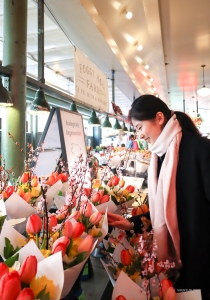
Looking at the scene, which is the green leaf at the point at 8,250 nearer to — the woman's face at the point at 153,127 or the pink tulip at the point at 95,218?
the pink tulip at the point at 95,218

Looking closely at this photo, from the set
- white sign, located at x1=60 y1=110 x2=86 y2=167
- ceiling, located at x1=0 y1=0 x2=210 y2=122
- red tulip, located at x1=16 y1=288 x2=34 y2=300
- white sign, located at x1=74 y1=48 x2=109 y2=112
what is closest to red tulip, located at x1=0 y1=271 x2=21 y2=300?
red tulip, located at x1=16 y1=288 x2=34 y2=300

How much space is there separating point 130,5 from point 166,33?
4.49 ft

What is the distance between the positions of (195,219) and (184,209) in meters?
0.06

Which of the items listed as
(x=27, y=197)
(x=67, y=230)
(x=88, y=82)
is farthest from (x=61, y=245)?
(x=88, y=82)

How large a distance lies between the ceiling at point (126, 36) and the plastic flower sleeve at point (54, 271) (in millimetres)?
2663

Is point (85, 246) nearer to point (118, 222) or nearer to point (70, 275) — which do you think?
point (70, 275)

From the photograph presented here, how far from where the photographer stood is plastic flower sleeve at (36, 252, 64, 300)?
509mm

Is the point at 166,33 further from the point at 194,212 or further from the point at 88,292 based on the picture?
the point at 88,292

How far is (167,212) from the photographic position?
1044mm

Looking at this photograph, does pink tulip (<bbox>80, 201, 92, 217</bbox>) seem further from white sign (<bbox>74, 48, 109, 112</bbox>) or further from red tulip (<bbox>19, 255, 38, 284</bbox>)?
white sign (<bbox>74, 48, 109, 112</bbox>)

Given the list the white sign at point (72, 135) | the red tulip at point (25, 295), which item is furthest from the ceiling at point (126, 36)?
the red tulip at point (25, 295)

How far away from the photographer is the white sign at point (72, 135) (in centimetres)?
171

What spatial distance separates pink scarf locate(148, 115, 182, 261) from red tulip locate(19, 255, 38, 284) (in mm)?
659

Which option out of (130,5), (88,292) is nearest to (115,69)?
(130,5)
